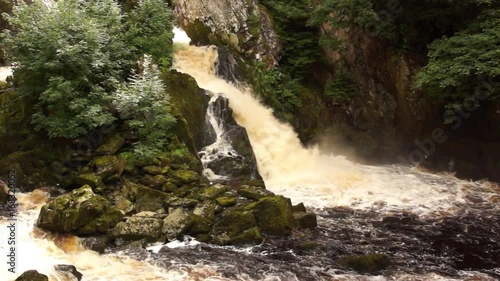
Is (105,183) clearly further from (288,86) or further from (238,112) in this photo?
(288,86)

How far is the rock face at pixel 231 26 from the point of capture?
19188mm

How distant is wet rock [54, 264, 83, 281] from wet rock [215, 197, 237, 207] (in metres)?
4.03

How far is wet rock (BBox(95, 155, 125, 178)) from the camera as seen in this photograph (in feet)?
38.4

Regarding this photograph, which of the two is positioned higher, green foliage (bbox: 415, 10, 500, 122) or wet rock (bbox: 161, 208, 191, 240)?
green foliage (bbox: 415, 10, 500, 122)

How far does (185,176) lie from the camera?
12.4 metres

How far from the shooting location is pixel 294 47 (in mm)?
20344

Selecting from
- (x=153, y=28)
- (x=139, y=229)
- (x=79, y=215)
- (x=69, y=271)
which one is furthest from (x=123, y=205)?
(x=153, y=28)

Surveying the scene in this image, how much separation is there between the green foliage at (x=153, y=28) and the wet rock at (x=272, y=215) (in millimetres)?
6482

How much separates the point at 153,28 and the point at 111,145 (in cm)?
494

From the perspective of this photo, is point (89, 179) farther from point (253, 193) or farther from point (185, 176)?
point (253, 193)

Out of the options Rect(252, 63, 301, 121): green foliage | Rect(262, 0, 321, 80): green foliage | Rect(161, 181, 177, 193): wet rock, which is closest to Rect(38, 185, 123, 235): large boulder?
Rect(161, 181, 177, 193): wet rock

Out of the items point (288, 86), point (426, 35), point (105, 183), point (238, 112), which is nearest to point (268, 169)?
point (238, 112)

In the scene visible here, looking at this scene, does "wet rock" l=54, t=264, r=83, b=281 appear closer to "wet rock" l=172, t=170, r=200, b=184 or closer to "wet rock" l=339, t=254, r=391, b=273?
"wet rock" l=172, t=170, r=200, b=184

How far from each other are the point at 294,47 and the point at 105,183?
38.5 feet
